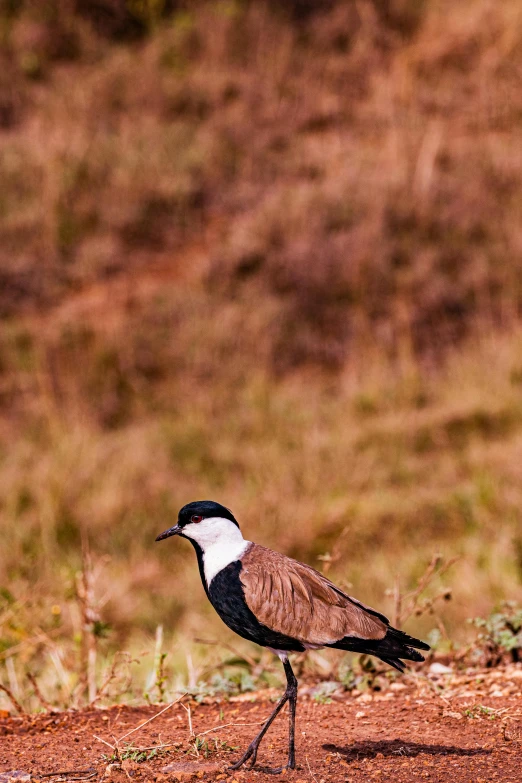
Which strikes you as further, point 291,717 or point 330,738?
point 330,738

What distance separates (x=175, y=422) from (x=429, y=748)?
738 centimetres

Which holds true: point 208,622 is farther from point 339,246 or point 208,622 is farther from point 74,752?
point 339,246

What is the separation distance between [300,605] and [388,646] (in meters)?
0.30

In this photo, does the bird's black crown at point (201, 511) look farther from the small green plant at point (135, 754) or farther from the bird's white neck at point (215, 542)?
the small green plant at point (135, 754)

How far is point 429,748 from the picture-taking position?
276 centimetres

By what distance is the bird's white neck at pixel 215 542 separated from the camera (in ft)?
8.91

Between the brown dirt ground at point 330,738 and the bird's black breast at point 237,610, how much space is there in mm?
362

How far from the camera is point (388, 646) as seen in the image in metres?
2.70

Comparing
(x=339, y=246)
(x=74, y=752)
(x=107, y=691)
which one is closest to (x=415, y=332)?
(x=339, y=246)

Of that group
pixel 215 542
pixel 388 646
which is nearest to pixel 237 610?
pixel 215 542

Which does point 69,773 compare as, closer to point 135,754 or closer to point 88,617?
point 135,754

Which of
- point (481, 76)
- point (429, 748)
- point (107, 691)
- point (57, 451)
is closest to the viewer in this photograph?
point (429, 748)

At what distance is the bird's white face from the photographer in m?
2.72

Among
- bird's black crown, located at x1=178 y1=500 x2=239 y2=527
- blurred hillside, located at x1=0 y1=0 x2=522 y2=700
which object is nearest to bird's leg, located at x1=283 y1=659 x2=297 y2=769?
bird's black crown, located at x1=178 y1=500 x2=239 y2=527
